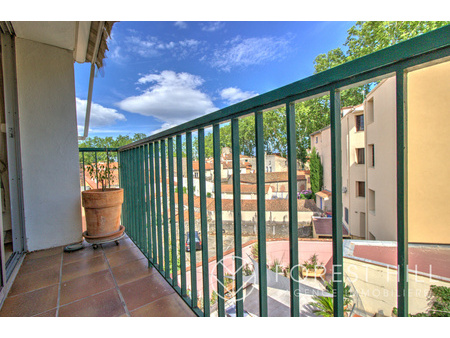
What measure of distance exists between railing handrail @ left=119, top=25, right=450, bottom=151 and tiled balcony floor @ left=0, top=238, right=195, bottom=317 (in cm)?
122

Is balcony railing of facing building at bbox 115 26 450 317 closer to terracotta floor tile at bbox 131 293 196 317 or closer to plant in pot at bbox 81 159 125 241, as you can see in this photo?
terracotta floor tile at bbox 131 293 196 317

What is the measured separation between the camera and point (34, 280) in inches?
65.7

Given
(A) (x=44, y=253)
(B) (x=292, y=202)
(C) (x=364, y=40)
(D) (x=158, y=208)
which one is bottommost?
(A) (x=44, y=253)

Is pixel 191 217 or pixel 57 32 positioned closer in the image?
pixel 191 217

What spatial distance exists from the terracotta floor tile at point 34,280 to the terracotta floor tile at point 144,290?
2.13ft

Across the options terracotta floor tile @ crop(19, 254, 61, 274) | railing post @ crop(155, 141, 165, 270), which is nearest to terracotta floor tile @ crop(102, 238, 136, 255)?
terracotta floor tile @ crop(19, 254, 61, 274)

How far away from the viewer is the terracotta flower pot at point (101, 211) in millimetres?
2180

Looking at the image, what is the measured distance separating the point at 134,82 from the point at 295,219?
2857 centimetres

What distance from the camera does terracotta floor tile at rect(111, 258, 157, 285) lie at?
164 cm

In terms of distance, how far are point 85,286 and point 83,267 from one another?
0.38m

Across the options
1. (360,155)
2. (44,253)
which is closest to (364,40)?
(360,155)

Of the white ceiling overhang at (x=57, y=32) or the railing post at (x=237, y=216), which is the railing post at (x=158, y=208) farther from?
the white ceiling overhang at (x=57, y=32)

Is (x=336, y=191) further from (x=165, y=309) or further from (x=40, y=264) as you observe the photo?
(x=40, y=264)
